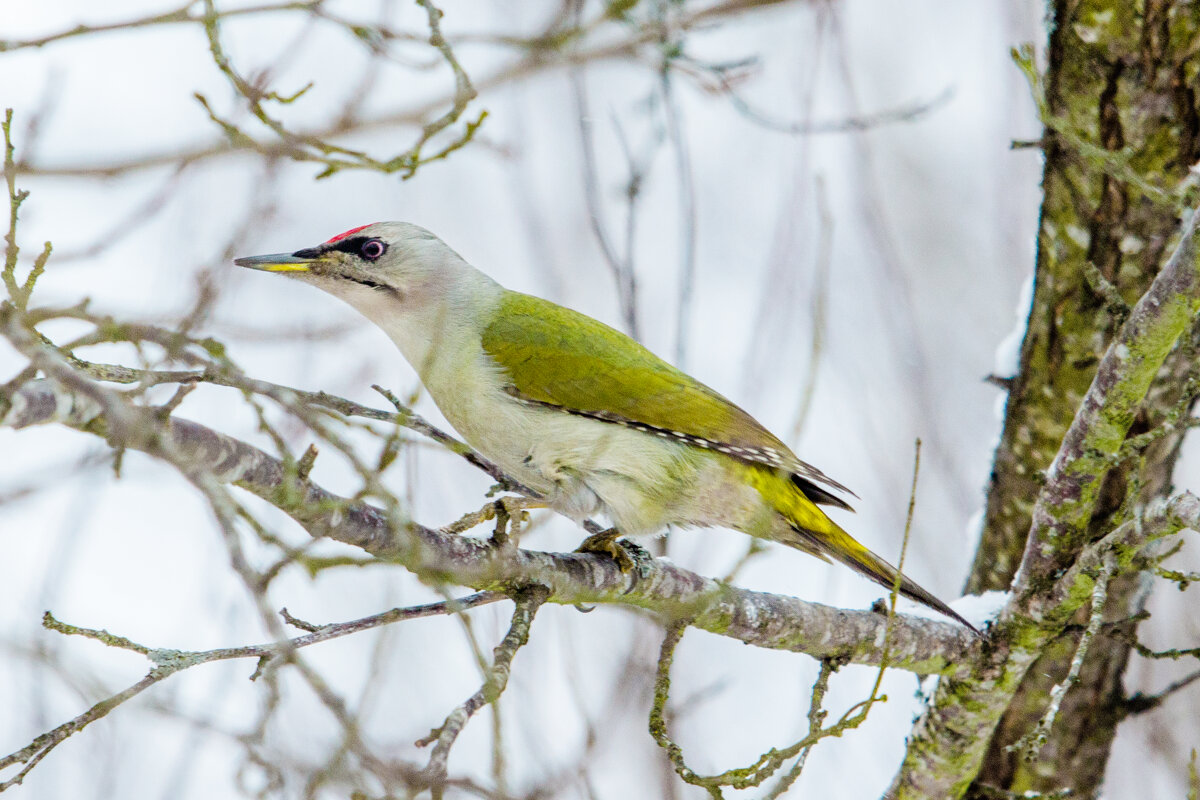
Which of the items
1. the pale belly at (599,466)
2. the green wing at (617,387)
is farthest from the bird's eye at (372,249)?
the pale belly at (599,466)

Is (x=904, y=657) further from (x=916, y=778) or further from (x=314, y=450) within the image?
(x=314, y=450)

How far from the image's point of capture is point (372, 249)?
4.49 m

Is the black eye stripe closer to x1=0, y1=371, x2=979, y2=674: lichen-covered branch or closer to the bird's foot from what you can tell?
the bird's foot

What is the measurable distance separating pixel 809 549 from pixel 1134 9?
7.18ft

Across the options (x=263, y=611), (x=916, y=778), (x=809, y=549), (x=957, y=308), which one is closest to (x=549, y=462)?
(x=809, y=549)

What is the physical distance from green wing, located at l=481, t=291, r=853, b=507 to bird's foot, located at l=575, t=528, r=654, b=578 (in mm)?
521

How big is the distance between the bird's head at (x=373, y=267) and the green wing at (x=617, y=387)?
14.5 inches

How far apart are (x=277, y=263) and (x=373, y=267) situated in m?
0.41

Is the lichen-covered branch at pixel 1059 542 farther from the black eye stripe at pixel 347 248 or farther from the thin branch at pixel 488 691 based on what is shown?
the black eye stripe at pixel 347 248

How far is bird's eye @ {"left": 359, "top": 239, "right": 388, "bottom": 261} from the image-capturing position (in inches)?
176

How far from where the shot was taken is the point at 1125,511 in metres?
2.98

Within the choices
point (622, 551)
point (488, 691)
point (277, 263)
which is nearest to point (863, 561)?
point (622, 551)

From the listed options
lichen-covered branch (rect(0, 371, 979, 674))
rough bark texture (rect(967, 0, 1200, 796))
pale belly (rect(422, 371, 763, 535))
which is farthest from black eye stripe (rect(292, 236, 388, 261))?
rough bark texture (rect(967, 0, 1200, 796))

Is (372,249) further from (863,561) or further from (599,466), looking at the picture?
(863,561)
